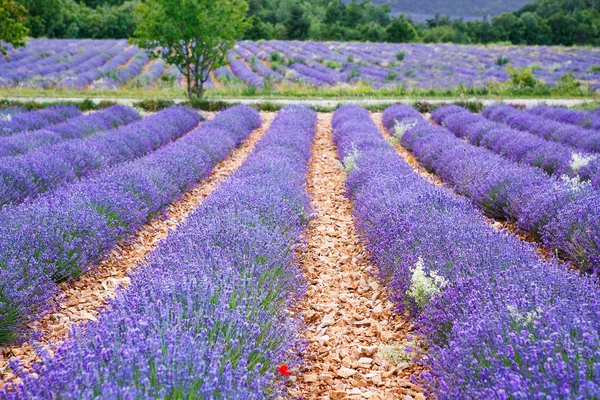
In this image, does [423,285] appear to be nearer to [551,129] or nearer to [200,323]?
[200,323]

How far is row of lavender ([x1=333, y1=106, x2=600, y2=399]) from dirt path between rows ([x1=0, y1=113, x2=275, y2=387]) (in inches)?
66.8

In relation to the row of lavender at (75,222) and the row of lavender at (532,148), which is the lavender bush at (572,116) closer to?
the row of lavender at (532,148)

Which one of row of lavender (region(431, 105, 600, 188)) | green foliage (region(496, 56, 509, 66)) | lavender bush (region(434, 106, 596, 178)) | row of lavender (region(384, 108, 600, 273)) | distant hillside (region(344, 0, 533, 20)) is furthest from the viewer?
distant hillside (region(344, 0, 533, 20))

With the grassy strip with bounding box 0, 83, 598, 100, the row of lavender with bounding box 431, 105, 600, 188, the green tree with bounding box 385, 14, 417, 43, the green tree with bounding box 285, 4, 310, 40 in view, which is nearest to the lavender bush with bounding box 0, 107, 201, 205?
the row of lavender with bounding box 431, 105, 600, 188

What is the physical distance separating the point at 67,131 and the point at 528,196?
7.29m

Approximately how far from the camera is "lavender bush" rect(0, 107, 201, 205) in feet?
17.9

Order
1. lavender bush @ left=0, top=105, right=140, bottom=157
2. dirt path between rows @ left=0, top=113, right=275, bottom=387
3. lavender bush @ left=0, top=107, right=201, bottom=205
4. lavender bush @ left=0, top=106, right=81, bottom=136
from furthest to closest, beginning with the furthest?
lavender bush @ left=0, top=106, right=81, bottom=136
lavender bush @ left=0, top=105, right=140, bottom=157
lavender bush @ left=0, top=107, right=201, bottom=205
dirt path between rows @ left=0, top=113, right=275, bottom=387

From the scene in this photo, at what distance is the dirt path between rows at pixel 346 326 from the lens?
112 inches

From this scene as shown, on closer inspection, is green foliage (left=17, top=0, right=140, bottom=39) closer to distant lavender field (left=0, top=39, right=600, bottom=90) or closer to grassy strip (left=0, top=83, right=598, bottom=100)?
distant lavender field (left=0, top=39, right=600, bottom=90)

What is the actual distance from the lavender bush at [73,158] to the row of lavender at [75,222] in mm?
226

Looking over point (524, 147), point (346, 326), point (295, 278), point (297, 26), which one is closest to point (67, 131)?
point (295, 278)

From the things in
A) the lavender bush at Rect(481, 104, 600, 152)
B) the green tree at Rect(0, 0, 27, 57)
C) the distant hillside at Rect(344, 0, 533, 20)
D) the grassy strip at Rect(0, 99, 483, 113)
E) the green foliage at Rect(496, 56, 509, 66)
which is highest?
the distant hillside at Rect(344, 0, 533, 20)

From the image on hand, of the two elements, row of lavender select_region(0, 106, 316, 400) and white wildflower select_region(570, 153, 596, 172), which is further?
white wildflower select_region(570, 153, 596, 172)

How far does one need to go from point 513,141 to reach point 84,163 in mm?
6297
